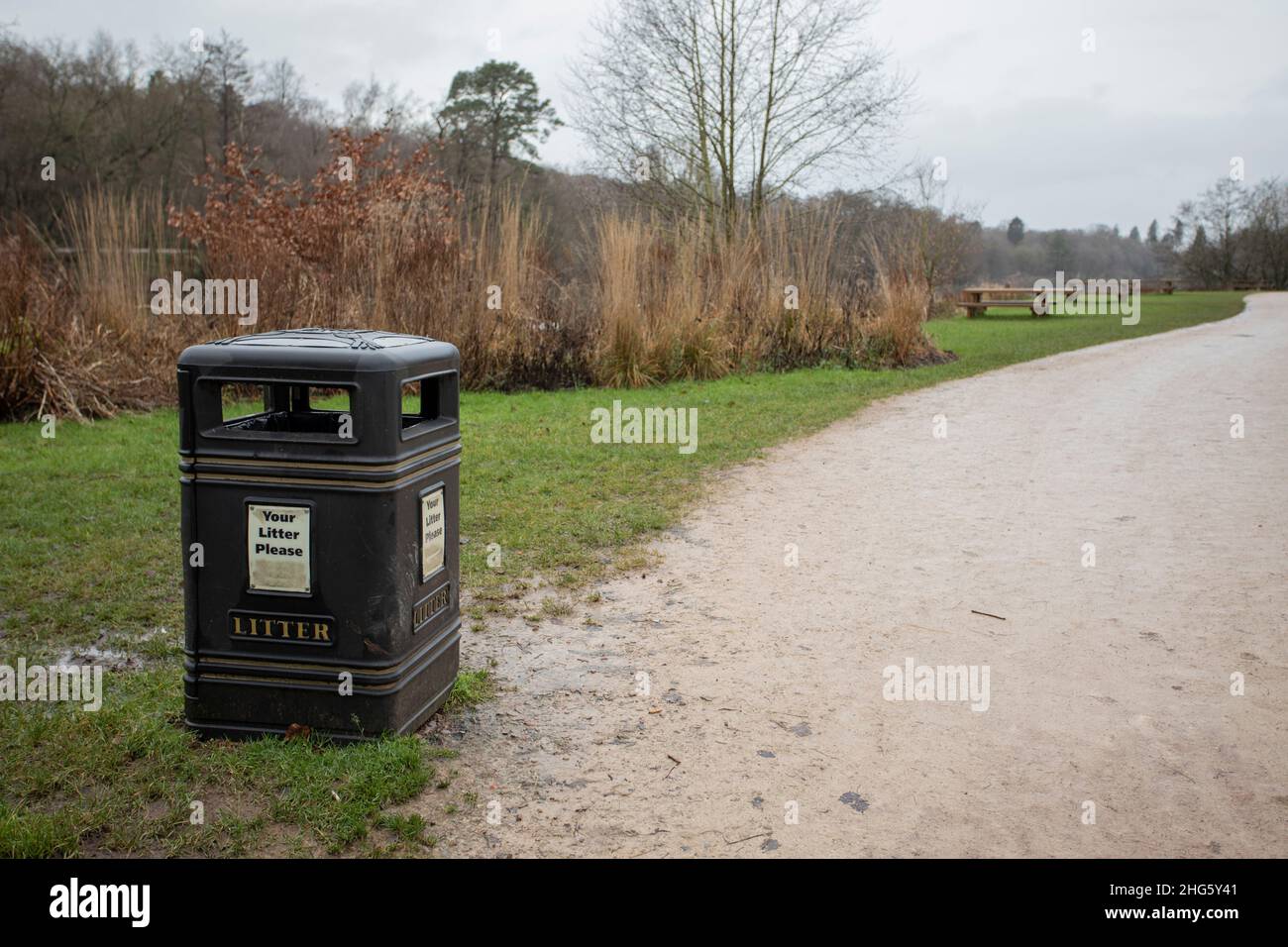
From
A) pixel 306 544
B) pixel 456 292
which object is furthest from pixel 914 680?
pixel 456 292

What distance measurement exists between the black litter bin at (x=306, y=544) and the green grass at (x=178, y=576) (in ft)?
0.56

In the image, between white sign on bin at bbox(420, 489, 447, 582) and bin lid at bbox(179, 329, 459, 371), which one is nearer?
bin lid at bbox(179, 329, 459, 371)

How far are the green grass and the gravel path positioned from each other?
0.36 metres

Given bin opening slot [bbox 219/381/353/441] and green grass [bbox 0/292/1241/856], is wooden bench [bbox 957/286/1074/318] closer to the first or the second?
green grass [bbox 0/292/1241/856]

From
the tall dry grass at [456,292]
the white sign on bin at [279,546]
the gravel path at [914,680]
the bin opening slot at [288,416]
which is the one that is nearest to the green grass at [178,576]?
the gravel path at [914,680]

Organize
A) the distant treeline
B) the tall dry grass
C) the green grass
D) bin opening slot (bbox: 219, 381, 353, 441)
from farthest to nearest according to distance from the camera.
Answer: the distant treeline → the tall dry grass → bin opening slot (bbox: 219, 381, 353, 441) → the green grass

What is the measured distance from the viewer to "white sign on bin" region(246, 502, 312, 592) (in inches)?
129

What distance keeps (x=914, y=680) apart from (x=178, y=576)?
381cm

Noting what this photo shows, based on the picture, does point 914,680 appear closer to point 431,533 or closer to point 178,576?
point 431,533

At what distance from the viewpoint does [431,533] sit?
3600 mm

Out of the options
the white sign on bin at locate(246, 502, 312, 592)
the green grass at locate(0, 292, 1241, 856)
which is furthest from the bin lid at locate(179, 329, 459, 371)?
the green grass at locate(0, 292, 1241, 856)

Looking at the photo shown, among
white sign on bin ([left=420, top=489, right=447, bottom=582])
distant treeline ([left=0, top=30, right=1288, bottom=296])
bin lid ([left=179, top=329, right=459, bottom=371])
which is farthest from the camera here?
distant treeline ([left=0, top=30, right=1288, bottom=296])
